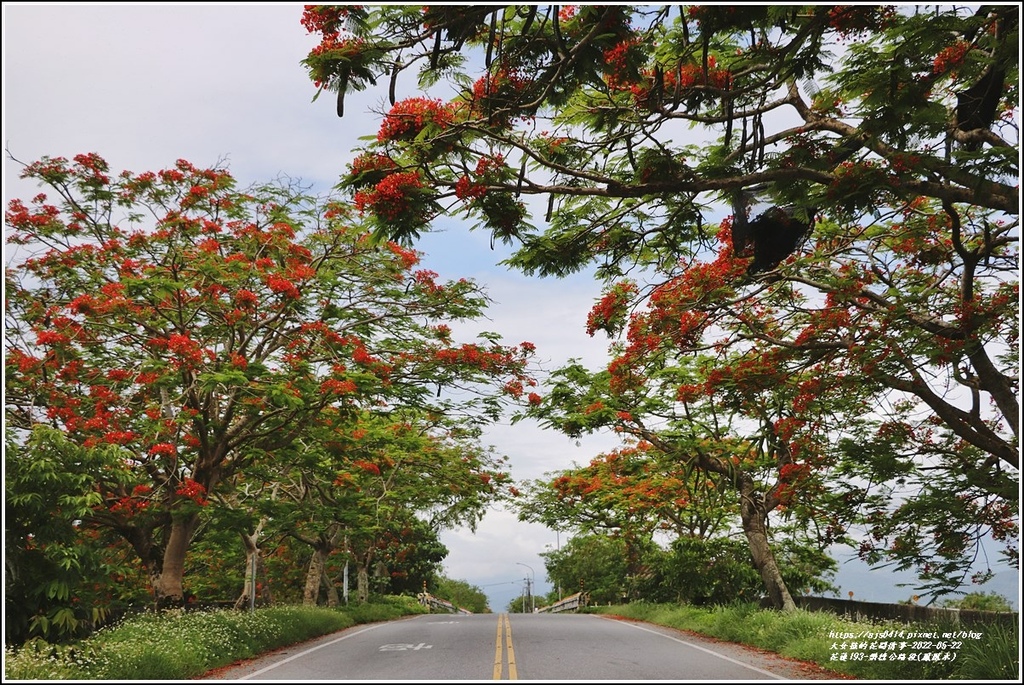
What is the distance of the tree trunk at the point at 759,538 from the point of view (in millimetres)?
17562

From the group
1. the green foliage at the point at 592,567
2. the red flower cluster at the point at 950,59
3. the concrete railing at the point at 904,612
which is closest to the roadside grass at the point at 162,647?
the concrete railing at the point at 904,612

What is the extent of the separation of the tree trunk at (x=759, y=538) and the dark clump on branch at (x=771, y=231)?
34.5ft

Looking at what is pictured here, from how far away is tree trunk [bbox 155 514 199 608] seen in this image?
15883 millimetres

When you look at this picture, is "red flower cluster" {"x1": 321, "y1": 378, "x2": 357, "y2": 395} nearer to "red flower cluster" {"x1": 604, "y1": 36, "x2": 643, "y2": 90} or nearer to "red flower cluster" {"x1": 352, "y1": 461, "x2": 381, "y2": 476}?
"red flower cluster" {"x1": 352, "y1": 461, "x2": 381, "y2": 476}

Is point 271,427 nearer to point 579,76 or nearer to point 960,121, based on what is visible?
point 579,76

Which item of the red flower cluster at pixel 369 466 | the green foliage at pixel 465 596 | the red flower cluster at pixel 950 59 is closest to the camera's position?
the red flower cluster at pixel 950 59

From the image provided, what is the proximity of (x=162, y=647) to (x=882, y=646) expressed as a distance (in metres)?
9.69

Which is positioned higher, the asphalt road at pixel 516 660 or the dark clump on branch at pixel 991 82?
the dark clump on branch at pixel 991 82

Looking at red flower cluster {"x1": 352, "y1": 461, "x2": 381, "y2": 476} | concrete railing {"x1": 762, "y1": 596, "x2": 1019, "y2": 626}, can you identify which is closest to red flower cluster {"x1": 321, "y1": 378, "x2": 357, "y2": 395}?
red flower cluster {"x1": 352, "y1": 461, "x2": 381, "y2": 476}

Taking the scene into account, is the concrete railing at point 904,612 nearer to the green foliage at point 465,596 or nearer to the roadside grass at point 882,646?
the roadside grass at point 882,646

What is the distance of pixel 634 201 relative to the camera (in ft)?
30.9

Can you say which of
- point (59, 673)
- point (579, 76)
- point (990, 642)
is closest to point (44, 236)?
point (59, 673)

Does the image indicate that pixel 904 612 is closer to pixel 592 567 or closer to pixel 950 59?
pixel 950 59

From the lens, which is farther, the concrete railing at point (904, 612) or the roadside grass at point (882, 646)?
the concrete railing at point (904, 612)
